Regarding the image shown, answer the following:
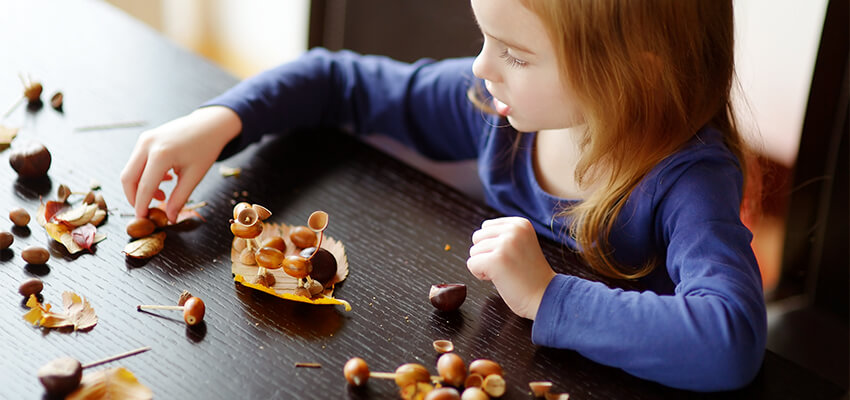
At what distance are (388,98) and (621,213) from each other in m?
0.44

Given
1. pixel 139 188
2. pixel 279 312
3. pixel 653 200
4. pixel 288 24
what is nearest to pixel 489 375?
pixel 279 312

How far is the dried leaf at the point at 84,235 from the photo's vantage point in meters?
0.79

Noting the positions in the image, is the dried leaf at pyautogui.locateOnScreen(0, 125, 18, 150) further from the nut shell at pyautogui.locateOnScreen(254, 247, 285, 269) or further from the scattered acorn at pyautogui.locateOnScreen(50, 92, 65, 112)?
the nut shell at pyautogui.locateOnScreen(254, 247, 285, 269)

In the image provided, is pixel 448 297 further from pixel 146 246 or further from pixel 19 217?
pixel 19 217

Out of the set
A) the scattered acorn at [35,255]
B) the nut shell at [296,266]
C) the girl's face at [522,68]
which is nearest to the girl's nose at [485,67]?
the girl's face at [522,68]

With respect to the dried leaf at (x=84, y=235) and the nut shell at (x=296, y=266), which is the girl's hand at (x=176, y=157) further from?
the nut shell at (x=296, y=266)

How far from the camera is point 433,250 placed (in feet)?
2.83

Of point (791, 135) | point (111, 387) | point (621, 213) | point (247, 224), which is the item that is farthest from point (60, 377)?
point (791, 135)

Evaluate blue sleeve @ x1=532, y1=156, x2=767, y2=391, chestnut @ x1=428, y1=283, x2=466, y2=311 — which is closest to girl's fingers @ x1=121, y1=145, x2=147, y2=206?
chestnut @ x1=428, y1=283, x2=466, y2=311

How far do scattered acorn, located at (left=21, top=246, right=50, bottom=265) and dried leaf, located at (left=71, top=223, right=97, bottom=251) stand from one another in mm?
40

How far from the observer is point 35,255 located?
749mm

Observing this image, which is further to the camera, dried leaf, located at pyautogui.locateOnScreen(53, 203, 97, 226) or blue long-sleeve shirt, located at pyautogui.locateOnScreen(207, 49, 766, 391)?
dried leaf, located at pyautogui.locateOnScreen(53, 203, 97, 226)

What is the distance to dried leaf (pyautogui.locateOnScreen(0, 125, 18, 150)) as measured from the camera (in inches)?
37.2

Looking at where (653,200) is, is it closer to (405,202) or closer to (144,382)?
(405,202)
